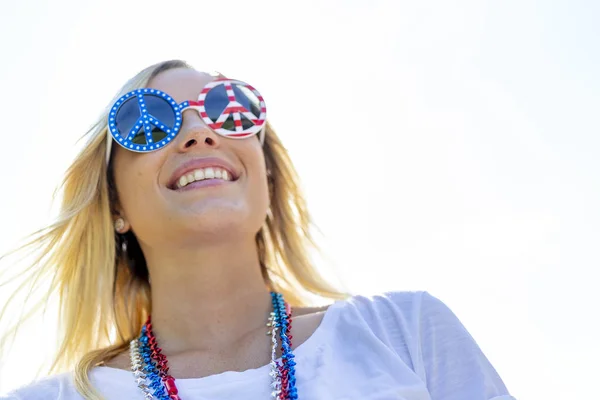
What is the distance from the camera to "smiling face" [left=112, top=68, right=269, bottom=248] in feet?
13.8

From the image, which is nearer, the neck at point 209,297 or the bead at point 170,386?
the bead at point 170,386

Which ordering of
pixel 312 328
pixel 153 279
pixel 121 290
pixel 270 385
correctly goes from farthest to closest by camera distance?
pixel 121 290, pixel 153 279, pixel 312 328, pixel 270 385

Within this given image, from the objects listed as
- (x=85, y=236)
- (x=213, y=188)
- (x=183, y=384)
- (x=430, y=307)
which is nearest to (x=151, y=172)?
(x=213, y=188)

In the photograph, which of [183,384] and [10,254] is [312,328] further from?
[10,254]

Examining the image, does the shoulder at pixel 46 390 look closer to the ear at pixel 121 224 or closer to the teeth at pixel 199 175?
the ear at pixel 121 224

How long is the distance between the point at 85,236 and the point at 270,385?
4.75 ft

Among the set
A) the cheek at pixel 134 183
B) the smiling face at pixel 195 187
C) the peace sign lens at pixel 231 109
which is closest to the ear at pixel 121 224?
the cheek at pixel 134 183

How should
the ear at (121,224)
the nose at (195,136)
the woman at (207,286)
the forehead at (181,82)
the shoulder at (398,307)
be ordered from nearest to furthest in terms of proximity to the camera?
the woman at (207,286)
the shoulder at (398,307)
the nose at (195,136)
the forehead at (181,82)
the ear at (121,224)

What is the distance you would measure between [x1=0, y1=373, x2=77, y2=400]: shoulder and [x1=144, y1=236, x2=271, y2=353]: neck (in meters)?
0.49

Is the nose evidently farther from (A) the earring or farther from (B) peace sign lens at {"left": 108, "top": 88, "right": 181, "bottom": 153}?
(A) the earring

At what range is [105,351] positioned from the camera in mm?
4336

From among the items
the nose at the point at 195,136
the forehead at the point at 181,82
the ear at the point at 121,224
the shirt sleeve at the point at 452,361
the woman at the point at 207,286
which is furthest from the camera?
the ear at the point at 121,224

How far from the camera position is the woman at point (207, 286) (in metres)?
3.81

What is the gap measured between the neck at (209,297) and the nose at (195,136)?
18.3 inches
